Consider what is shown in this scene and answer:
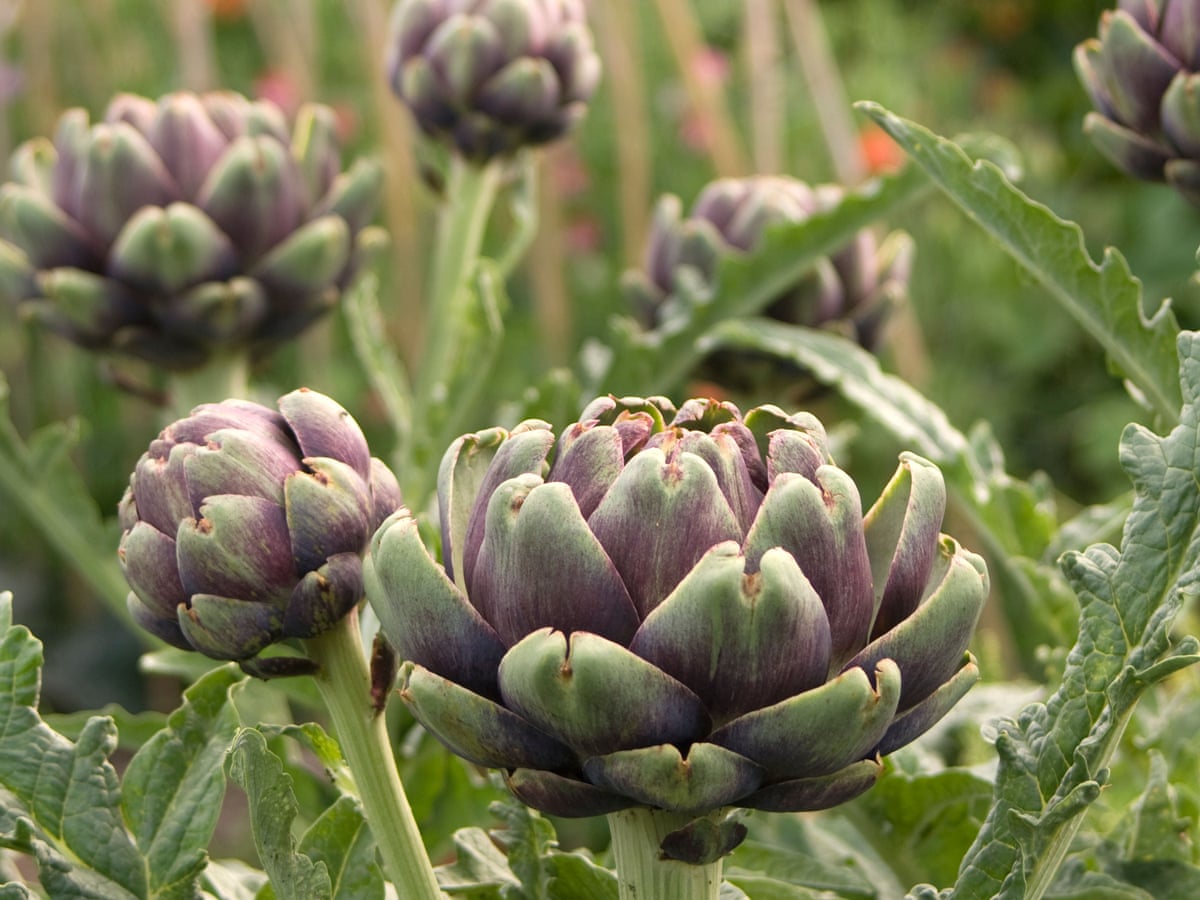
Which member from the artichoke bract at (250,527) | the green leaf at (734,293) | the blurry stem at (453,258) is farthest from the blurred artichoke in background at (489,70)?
the artichoke bract at (250,527)

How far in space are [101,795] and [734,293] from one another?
1.45 feet

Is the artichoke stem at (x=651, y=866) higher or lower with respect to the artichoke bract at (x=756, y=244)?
lower

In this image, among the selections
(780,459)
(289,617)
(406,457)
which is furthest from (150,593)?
(406,457)

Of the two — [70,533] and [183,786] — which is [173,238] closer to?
[70,533]

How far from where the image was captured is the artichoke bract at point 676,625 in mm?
333

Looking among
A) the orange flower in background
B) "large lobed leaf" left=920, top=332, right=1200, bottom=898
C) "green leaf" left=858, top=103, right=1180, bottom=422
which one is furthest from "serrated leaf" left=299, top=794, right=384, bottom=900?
the orange flower in background

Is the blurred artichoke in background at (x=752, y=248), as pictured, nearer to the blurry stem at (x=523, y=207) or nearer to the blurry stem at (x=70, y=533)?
the blurry stem at (x=523, y=207)

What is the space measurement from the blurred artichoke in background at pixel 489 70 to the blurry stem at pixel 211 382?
180mm

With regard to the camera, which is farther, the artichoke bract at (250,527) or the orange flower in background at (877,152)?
the orange flower in background at (877,152)

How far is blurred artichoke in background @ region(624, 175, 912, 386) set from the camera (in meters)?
0.85

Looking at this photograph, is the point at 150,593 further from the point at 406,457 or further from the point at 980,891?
the point at 406,457

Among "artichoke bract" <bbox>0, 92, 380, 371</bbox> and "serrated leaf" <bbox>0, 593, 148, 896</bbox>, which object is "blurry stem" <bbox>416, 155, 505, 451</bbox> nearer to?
"artichoke bract" <bbox>0, 92, 380, 371</bbox>

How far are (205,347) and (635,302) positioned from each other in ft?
0.89

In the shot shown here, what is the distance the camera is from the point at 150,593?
42 cm
